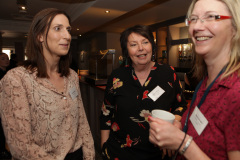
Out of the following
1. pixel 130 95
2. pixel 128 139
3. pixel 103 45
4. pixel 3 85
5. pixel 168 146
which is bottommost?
pixel 128 139

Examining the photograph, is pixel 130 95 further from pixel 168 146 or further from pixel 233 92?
pixel 233 92

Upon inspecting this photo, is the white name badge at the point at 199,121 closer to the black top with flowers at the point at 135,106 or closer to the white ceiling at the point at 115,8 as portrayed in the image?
the black top with flowers at the point at 135,106

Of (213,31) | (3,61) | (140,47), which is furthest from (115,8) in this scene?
(213,31)

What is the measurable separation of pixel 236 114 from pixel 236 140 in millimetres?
91

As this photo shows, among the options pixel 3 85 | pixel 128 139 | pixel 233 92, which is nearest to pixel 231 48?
pixel 233 92

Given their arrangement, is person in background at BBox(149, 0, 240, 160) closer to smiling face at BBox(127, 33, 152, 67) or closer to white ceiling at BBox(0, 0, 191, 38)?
smiling face at BBox(127, 33, 152, 67)

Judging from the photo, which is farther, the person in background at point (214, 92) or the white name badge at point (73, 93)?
the white name badge at point (73, 93)

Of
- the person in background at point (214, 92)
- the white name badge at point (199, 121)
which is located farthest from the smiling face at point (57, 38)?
the white name badge at point (199, 121)

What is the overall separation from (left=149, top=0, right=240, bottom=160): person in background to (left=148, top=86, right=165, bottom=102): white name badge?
1.77 ft

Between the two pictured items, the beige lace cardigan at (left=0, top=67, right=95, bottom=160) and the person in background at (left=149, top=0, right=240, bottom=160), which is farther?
the beige lace cardigan at (left=0, top=67, right=95, bottom=160)

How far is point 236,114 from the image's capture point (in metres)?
0.65

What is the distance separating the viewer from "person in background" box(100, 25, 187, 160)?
135 cm

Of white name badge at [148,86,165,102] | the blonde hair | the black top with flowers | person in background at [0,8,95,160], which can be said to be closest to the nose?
the black top with flowers

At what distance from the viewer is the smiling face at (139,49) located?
57.9 inches
